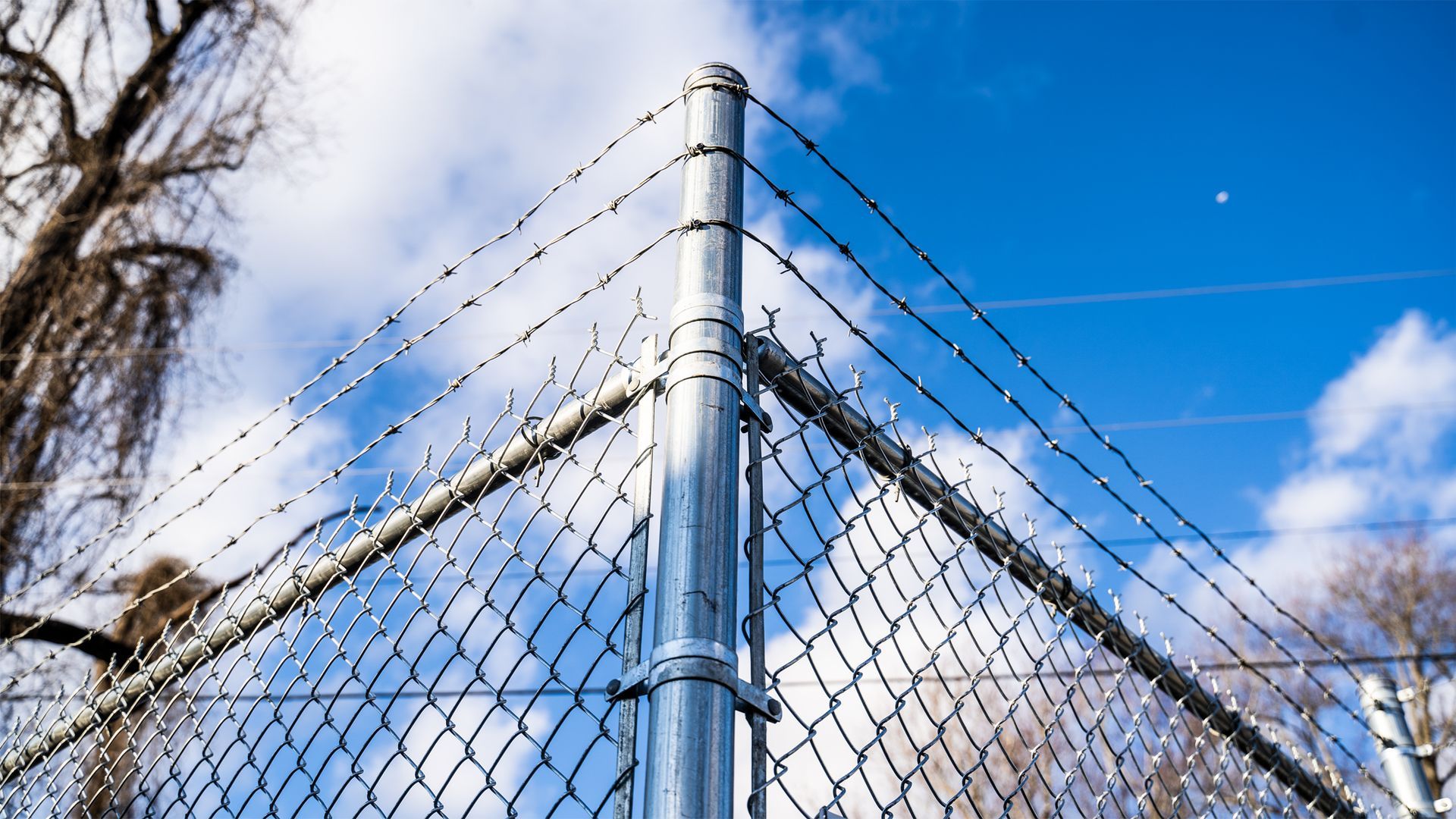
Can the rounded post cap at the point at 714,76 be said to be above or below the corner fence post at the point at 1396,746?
above

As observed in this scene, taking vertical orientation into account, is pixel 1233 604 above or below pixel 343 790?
above

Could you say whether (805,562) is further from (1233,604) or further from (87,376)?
(87,376)

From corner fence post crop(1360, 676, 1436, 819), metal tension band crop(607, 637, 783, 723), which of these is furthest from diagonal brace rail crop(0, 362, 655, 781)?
corner fence post crop(1360, 676, 1436, 819)

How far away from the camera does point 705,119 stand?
1.31 m

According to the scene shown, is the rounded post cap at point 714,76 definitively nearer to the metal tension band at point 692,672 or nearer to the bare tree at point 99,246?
the metal tension band at point 692,672

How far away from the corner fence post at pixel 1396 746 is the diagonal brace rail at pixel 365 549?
81.8 inches

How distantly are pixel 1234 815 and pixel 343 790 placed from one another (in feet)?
4.60

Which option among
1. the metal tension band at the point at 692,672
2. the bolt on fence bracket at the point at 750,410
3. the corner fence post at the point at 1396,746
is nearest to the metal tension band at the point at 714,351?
the bolt on fence bracket at the point at 750,410

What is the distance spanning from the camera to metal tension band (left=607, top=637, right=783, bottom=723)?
94 cm

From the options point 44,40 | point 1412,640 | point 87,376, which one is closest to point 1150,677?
point 87,376

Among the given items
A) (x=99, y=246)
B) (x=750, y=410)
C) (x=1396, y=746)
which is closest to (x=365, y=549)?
(x=750, y=410)

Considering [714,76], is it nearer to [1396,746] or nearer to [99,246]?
[1396,746]

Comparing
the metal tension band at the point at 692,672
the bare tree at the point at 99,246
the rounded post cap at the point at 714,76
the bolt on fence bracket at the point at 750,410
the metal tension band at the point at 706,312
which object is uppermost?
the bare tree at the point at 99,246

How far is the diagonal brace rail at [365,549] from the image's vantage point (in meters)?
1.30
